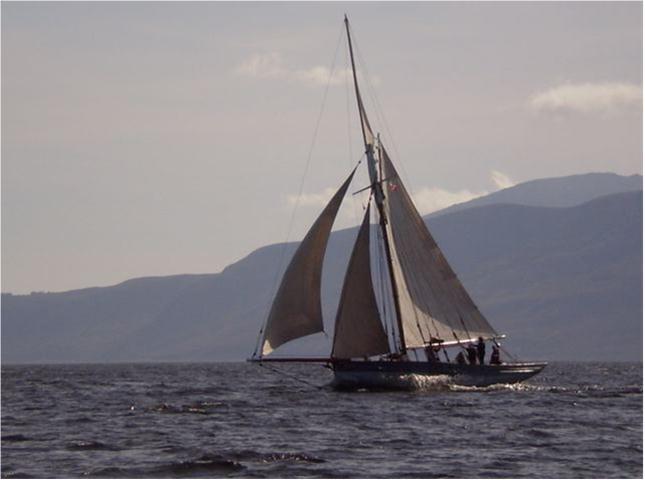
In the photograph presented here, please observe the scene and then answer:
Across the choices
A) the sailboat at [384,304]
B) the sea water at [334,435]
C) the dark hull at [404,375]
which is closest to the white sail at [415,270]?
the sailboat at [384,304]

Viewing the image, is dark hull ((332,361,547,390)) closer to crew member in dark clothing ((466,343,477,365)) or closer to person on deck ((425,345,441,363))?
person on deck ((425,345,441,363))

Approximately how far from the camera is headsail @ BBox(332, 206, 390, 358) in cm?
7175

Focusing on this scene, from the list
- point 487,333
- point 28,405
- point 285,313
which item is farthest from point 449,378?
point 28,405

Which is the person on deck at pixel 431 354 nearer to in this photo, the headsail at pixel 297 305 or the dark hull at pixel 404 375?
the dark hull at pixel 404 375

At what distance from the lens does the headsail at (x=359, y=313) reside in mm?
71750

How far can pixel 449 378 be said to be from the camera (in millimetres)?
75688

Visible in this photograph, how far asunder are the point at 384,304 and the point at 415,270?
7.79 ft

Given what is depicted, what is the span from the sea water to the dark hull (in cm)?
57

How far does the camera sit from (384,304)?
75.4 meters

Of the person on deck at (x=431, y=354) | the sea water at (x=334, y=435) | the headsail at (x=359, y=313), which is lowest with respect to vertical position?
the sea water at (x=334, y=435)

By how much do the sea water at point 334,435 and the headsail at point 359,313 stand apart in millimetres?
2341

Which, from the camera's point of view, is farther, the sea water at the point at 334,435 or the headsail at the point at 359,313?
the headsail at the point at 359,313

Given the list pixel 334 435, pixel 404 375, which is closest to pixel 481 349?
pixel 404 375

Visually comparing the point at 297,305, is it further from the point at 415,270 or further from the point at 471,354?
the point at 471,354
